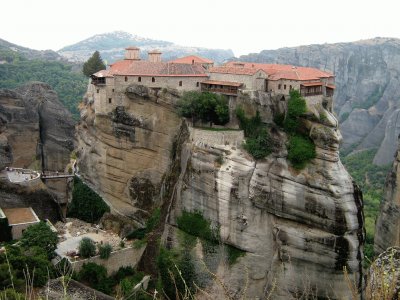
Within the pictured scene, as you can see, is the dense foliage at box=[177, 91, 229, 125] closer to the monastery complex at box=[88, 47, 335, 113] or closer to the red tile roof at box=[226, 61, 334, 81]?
the monastery complex at box=[88, 47, 335, 113]

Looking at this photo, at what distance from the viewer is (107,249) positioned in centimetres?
2720

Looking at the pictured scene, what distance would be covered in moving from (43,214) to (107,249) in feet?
23.8

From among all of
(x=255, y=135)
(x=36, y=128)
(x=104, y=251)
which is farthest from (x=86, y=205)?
(x=255, y=135)

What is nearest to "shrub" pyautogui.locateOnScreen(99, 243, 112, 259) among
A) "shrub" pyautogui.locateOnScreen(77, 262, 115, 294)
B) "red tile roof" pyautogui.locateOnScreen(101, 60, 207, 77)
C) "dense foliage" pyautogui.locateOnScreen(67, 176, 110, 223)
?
"shrub" pyautogui.locateOnScreen(77, 262, 115, 294)

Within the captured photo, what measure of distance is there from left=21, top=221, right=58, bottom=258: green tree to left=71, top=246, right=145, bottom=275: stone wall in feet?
5.33

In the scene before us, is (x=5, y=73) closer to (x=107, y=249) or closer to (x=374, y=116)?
(x=107, y=249)

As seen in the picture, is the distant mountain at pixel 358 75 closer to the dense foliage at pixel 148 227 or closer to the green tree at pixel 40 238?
the dense foliage at pixel 148 227

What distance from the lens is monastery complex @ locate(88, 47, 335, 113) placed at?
92.8ft

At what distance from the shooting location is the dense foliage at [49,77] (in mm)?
63584

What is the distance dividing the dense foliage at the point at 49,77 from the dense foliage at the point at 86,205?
2618 centimetres

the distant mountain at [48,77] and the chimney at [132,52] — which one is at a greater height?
the chimney at [132,52]

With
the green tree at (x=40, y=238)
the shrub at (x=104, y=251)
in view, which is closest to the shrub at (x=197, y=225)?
the shrub at (x=104, y=251)

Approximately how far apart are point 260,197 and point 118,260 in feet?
29.9

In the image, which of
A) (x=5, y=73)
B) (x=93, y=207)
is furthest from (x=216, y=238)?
(x=5, y=73)
